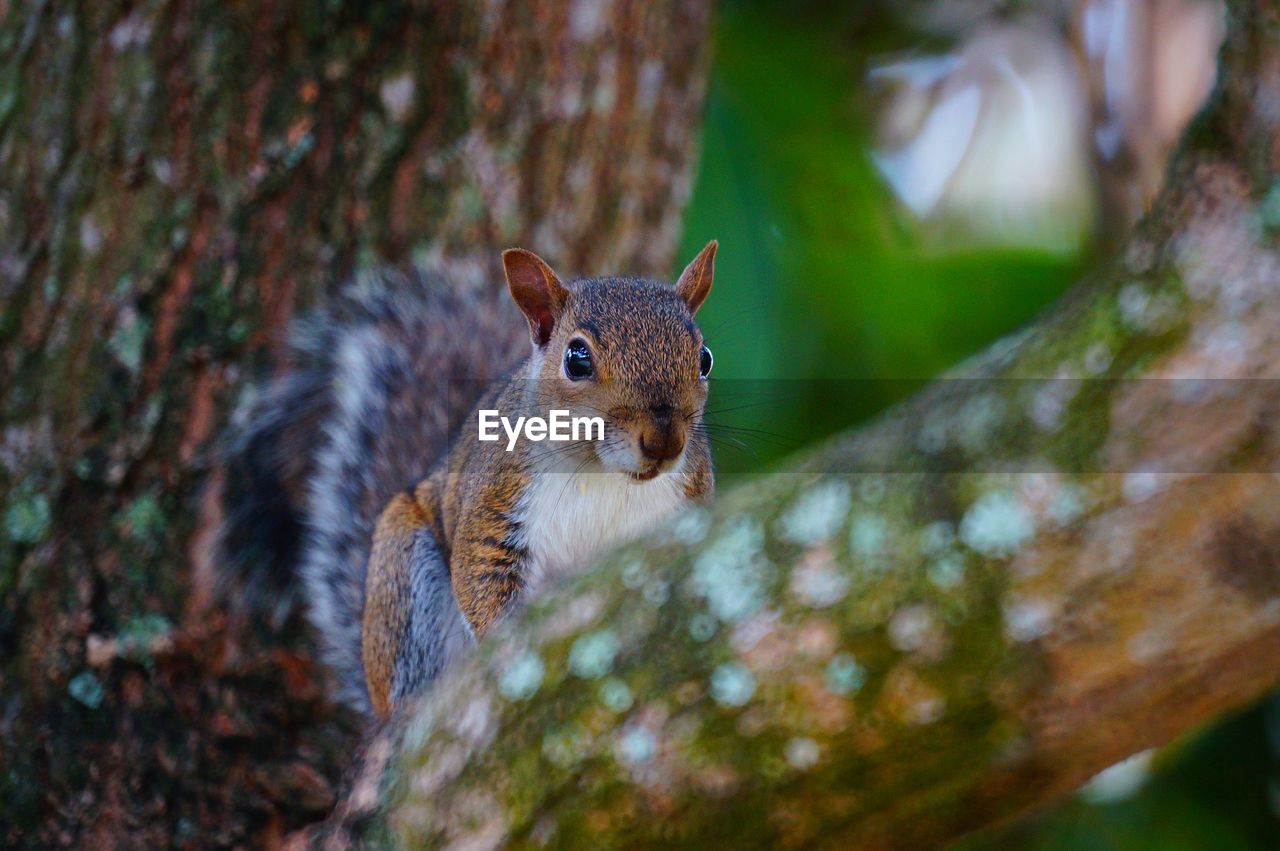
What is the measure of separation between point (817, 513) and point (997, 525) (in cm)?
15

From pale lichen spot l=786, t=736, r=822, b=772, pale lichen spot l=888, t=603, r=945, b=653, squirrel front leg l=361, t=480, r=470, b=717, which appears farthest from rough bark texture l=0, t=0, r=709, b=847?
pale lichen spot l=888, t=603, r=945, b=653

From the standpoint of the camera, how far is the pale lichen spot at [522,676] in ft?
3.67

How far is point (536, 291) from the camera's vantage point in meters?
1.58

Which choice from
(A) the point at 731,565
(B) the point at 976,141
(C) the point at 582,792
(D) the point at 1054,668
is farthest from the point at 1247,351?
(B) the point at 976,141

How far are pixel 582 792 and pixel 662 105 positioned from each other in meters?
1.34

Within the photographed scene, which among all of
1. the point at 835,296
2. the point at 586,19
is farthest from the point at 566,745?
the point at 835,296

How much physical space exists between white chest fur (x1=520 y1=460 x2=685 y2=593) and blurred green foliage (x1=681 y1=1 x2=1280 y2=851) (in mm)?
184

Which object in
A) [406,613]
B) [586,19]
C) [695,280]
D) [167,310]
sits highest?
[586,19]

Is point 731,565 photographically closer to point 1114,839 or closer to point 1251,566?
point 1251,566

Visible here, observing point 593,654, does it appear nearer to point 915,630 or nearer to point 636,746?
point 636,746

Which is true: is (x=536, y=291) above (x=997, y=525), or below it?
above

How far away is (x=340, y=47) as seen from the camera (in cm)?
190

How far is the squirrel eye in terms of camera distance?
151 cm

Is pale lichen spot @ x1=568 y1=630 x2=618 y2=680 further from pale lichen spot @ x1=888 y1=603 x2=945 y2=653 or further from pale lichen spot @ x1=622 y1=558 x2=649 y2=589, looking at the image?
pale lichen spot @ x1=888 y1=603 x2=945 y2=653
